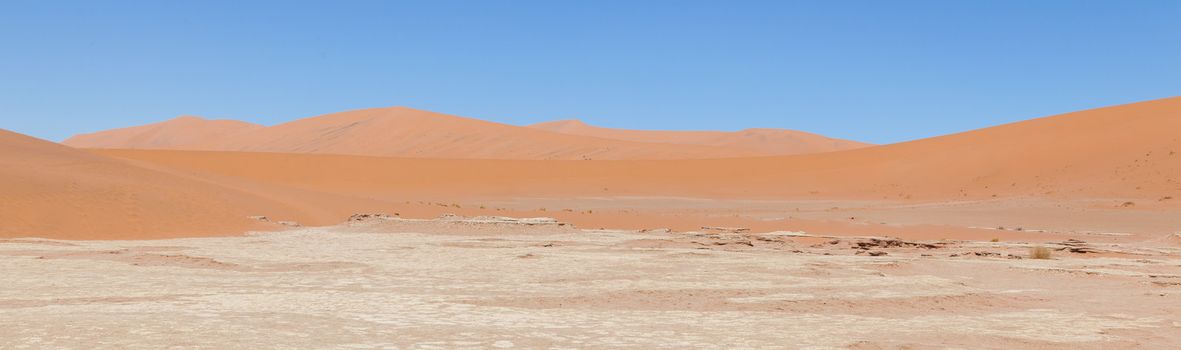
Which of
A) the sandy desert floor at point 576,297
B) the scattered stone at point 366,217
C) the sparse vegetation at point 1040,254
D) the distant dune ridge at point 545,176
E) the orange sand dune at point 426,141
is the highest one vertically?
the orange sand dune at point 426,141

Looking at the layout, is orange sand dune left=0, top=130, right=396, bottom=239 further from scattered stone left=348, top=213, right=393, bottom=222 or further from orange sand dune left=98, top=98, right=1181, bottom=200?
orange sand dune left=98, top=98, right=1181, bottom=200

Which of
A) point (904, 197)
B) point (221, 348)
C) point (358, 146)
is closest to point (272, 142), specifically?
point (358, 146)

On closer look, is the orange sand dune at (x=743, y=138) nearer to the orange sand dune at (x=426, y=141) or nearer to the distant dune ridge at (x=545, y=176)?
the orange sand dune at (x=426, y=141)

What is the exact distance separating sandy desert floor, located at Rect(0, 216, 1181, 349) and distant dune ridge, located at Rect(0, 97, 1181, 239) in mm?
5024

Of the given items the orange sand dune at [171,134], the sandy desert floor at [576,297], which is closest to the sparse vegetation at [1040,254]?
the sandy desert floor at [576,297]

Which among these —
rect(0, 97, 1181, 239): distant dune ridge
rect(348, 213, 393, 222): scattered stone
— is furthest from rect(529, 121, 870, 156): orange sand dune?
rect(348, 213, 393, 222): scattered stone

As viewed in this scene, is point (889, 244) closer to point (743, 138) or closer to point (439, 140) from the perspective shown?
point (439, 140)

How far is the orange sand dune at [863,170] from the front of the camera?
47562 mm

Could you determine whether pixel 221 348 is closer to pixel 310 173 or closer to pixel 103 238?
pixel 103 238

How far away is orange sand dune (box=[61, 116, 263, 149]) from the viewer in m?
138

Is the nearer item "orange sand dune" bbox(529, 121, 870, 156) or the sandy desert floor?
the sandy desert floor

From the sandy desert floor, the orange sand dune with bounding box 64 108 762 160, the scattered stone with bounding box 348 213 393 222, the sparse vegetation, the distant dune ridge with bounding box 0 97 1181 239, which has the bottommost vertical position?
the sandy desert floor

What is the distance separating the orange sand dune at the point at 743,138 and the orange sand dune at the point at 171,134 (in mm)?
48724

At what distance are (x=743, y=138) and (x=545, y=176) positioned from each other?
82.8 m
